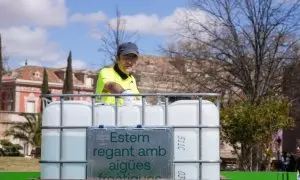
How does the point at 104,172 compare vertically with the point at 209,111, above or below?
below

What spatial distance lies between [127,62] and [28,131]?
48962mm

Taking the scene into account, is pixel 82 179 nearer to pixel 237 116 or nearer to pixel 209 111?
pixel 209 111

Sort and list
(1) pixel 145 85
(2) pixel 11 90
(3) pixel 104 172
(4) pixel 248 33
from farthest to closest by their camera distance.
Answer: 1. (2) pixel 11 90
2. (1) pixel 145 85
3. (4) pixel 248 33
4. (3) pixel 104 172

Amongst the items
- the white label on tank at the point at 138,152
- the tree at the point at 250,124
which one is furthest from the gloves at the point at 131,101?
the tree at the point at 250,124

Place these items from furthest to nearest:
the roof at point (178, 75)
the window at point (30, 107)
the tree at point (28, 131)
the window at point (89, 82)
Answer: the window at point (89, 82) < the window at point (30, 107) < the tree at point (28, 131) < the roof at point (178, 75)

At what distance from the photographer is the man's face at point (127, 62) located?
21.6 feet

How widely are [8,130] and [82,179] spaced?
5203 centimetres

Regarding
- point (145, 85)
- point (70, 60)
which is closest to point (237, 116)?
point (145, 85)

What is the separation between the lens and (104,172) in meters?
6.00

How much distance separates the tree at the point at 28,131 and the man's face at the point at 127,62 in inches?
1825

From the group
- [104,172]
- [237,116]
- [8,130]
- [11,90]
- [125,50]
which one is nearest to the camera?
[104,172]

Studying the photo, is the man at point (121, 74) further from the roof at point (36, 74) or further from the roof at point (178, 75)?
the roof at point (36, 74)

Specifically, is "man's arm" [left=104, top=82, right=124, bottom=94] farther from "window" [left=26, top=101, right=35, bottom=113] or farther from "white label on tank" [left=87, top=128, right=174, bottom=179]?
"window" [left=26, top=101, right=35, bottom=113]

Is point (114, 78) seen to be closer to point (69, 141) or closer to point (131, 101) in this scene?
point (131, 101)
